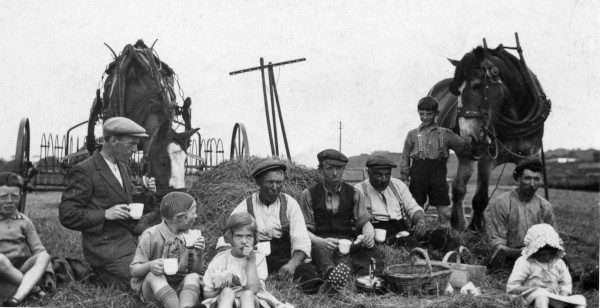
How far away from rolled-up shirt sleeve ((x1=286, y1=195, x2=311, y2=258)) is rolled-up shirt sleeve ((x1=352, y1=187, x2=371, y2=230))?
63 cm

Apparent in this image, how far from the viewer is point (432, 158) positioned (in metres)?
6.34

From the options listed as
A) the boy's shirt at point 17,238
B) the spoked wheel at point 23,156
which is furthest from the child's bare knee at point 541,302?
the spoked wheel at point 23,156

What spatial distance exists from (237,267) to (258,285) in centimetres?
19

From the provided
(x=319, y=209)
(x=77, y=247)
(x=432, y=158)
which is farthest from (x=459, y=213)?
(x=77, y=247)

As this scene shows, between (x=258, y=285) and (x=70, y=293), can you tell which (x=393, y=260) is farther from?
(x=70, y=293)

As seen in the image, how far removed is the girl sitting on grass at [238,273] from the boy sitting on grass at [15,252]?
143 cm

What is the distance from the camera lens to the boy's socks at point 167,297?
12.5 ft

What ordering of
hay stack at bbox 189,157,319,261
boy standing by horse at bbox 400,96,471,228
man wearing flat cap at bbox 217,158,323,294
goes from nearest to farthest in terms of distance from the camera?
man wearing flat cap at bbox 217,158,323,294
hay stack at bbox 189,157,319,261
boy standing by horse at bbox 400,96,471,228

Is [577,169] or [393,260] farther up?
[577,169]

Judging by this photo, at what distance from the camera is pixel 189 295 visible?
3.77m

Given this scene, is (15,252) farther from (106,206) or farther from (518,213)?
(518,213)

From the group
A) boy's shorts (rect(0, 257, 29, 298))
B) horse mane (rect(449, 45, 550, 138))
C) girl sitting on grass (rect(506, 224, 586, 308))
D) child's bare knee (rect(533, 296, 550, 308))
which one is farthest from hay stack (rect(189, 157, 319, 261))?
child's bare knee (rect(533, 296, 550, 308))

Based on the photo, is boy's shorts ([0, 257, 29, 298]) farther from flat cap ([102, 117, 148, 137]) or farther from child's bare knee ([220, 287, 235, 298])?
child's bare knee ([220, 287, 235, 298])

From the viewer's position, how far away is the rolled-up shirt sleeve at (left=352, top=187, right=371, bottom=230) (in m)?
5.16
